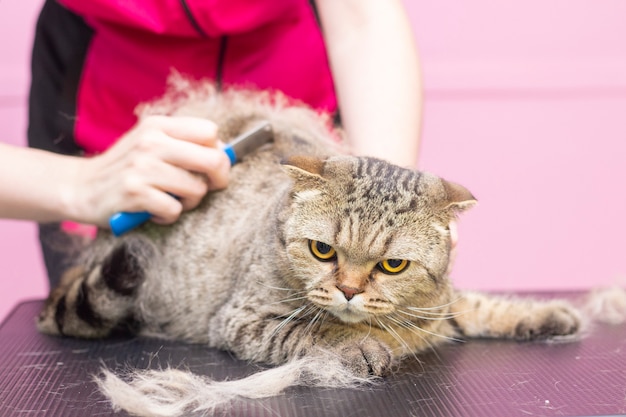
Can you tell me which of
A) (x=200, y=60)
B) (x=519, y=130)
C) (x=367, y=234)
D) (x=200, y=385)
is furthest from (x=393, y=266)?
(x=519, y=130)

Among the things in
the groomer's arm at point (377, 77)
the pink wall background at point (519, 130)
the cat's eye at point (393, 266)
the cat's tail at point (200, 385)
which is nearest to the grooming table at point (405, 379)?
the cat's tail at point (200, 385)

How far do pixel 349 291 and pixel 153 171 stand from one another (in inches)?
14.6

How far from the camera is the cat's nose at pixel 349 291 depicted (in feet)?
2.65

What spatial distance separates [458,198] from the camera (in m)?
0.84

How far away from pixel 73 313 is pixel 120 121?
1.50ft

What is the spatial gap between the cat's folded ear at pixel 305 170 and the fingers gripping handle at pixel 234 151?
247 mm

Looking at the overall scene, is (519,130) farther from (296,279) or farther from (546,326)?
(296,279)

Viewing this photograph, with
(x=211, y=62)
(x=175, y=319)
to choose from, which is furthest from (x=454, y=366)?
(x=211, y=62)

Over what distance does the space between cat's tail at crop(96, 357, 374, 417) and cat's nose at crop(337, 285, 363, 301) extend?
0.08 meters

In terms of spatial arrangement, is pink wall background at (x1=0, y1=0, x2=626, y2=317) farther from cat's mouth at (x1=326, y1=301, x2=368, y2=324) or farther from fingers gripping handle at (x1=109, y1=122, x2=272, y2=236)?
cat's mouth at (x1=326, y1=301, x2=368, y2=324)

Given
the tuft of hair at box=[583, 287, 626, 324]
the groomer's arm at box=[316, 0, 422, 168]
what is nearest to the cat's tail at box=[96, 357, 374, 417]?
the groomer's arm at box=[316, 0, 422, 168]

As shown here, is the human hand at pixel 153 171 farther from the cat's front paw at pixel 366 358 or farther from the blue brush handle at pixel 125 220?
the cat's front paw at pixel 366 358

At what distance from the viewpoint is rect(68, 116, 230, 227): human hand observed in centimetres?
99

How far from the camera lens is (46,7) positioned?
53.3 inches
